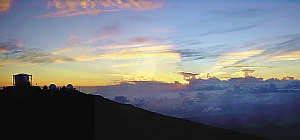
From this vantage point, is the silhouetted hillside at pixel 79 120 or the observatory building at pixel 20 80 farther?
the observatory building at pixel 20 80

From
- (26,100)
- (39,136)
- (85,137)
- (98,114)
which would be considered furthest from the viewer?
(98,114)

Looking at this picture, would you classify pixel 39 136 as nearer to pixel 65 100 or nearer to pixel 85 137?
pixel 85 137

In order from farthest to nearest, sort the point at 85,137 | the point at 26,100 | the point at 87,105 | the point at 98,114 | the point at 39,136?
the point at 98,114 < the point at 87,105 < the point at 26,100 < the point at 85,137 < the point at 39,136

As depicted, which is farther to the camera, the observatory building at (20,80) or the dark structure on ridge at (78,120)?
the observatory building at (20,80)

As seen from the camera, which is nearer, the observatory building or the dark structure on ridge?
the dark structure on ridge

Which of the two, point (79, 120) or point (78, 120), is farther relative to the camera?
point (79, 120)

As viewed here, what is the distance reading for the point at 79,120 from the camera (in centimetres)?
4378

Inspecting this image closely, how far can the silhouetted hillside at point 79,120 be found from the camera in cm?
3975

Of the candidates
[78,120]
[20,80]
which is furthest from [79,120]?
[20,80]

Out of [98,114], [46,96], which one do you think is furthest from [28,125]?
[98,114]

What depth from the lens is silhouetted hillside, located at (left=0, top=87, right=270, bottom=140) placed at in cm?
3975

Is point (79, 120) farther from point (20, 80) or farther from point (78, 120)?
point (20, 80)

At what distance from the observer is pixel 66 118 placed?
142 feet

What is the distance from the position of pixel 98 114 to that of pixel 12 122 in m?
18.2
